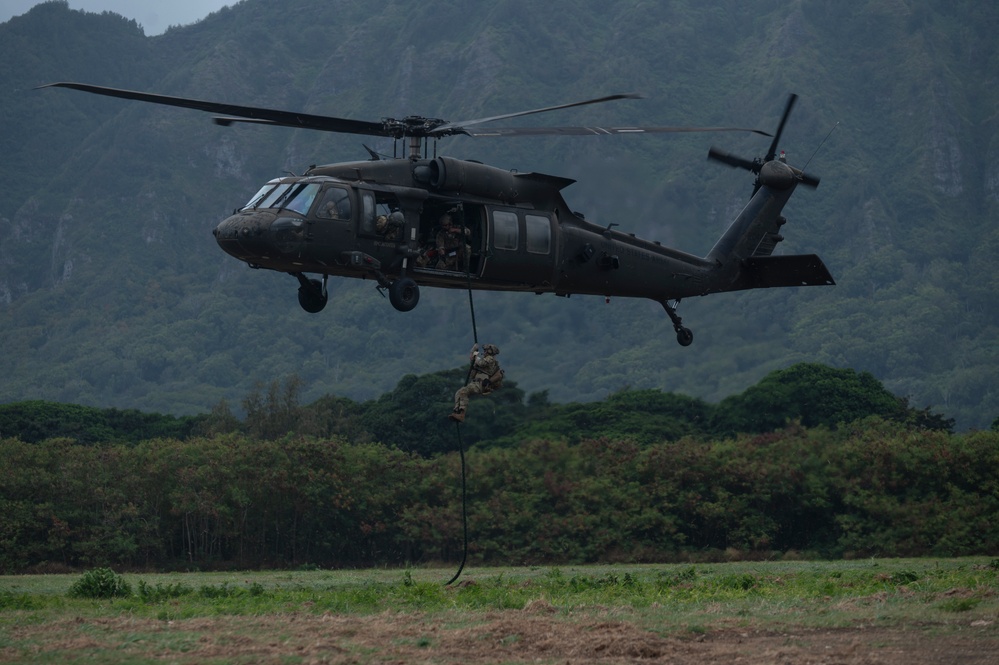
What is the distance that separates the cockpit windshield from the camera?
82.6 ft

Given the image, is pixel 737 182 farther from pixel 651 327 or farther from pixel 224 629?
pixel 224 629

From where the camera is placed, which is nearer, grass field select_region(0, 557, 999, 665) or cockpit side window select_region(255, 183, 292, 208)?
grass field select_region(0, 557, 999, 665)

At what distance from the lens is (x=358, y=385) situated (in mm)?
129000

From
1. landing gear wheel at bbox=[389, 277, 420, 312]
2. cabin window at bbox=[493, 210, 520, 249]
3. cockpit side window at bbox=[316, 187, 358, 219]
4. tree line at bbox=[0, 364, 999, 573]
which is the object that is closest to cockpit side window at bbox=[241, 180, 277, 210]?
cockpit side window at bbox=[316, 187, 358, 219]

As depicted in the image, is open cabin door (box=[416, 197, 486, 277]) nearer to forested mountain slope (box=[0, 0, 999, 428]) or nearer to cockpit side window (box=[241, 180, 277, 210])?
cockpit side window (box=[241, 180, 277, 210])

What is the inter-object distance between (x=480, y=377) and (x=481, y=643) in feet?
19.1

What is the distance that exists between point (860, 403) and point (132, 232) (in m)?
108

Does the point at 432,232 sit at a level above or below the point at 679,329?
above

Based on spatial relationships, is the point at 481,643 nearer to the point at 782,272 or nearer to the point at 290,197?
the point at 290,197

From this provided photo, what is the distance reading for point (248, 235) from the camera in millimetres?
24734

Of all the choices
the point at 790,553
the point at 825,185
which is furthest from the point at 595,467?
the point at 825,185

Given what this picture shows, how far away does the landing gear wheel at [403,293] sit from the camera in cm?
2555

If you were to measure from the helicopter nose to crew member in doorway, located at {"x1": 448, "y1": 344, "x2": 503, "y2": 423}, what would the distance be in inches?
170

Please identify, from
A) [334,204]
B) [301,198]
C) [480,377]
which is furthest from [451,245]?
[480,377]
